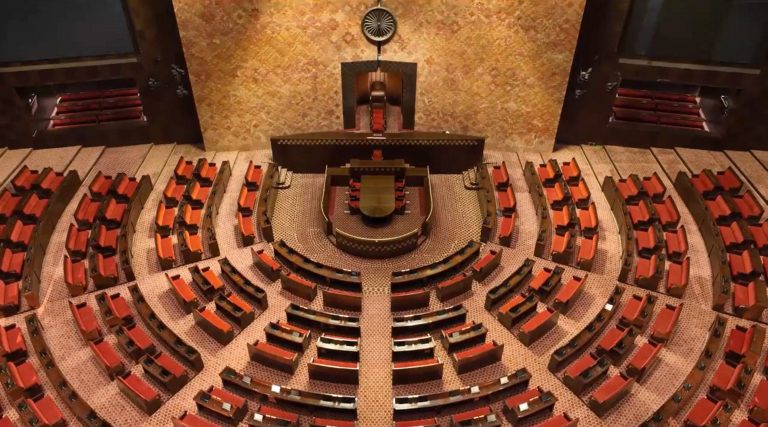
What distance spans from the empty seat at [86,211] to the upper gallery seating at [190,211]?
4.87 feet

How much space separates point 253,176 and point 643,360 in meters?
9.98

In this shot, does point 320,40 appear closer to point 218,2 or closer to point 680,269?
point 218,2

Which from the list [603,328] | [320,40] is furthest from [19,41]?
[603,328]

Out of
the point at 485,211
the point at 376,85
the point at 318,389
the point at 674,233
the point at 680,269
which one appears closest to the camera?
the point at 318,389

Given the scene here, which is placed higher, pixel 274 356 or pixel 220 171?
pixel 220 171

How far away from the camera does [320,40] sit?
14.2 m

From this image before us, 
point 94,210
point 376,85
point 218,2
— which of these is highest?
point 218,2

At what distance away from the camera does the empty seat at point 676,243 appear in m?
11.5

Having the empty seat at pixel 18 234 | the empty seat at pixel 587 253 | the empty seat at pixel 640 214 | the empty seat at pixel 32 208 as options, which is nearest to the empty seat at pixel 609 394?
the empty seat at pixel 587 253

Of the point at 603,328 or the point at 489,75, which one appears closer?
the point at 603,328

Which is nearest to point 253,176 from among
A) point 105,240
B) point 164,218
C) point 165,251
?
point 164,218

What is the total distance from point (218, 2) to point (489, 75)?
729cm

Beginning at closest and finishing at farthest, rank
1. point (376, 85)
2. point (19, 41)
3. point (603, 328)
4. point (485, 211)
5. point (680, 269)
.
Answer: point (603, 328)
point (680, 269)
point (485, 211)
point (19, 41)
point (376, 85)

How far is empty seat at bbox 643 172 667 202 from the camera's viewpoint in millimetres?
13406
